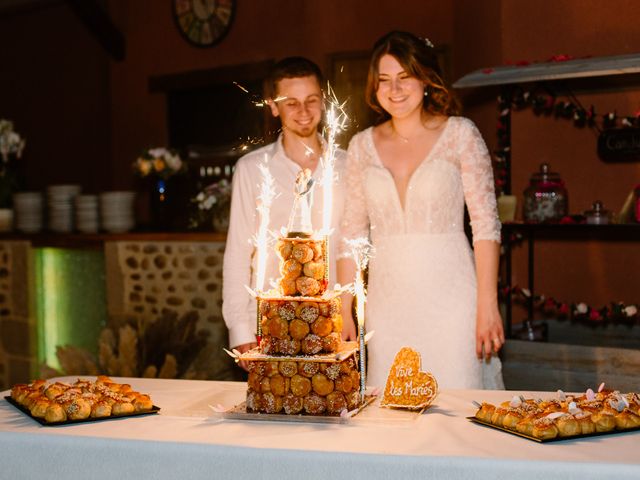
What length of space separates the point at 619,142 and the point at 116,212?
3.08m

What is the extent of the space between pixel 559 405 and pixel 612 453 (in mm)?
237

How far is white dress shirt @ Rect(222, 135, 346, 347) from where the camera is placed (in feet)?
9.50

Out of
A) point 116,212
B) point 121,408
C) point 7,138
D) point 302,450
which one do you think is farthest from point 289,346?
point 7,138

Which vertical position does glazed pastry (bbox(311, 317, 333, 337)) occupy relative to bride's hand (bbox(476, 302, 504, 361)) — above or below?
above

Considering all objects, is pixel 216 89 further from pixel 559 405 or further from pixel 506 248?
pixel 559 405

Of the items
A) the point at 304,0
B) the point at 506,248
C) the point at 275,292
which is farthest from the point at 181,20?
the point at 275,292

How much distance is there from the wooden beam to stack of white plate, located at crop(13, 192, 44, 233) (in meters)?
2.97

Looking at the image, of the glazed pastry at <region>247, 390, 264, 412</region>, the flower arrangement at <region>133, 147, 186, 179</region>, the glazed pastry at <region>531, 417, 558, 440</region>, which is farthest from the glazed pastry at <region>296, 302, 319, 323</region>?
the flower arrangement at <region>133, 147, 186, 179</region>

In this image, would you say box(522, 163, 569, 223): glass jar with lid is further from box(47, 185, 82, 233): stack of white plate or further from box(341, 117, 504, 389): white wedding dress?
box(47, 185, 82, 233): stack of white plate

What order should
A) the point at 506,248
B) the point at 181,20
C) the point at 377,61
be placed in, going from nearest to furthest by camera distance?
1. the point at 377,61
2. the point at 506,248
3. the point at 181,20

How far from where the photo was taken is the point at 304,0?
686 cm

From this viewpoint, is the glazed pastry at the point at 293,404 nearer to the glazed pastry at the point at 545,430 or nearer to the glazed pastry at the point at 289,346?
the glazed pastry at the point at 289,346

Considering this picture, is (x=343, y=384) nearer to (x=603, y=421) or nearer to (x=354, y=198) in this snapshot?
(x=603, y=421)

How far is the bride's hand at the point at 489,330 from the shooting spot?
104 inches
